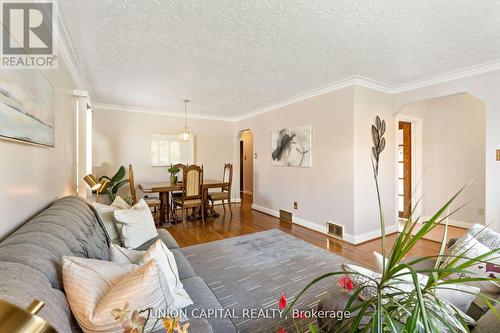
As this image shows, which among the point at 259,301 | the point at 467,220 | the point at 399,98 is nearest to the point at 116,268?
the point at 259,301

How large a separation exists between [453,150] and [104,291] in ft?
17.2

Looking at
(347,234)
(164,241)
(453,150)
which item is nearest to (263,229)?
(347,234)

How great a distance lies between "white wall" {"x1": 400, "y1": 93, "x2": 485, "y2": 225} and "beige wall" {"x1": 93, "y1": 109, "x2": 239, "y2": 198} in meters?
4.21

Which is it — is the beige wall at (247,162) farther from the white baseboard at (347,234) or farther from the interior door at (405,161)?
the interior door at (405,161)

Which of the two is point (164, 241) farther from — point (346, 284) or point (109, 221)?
point (346, 284)

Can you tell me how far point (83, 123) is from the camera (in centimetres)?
291

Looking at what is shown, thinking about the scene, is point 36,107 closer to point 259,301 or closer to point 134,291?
point 134,291

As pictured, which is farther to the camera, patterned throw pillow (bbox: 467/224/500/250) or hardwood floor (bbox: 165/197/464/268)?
hardwood floor (bbox: 165/197/464/268)

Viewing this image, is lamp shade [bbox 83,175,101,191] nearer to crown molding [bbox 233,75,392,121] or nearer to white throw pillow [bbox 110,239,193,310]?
white throw pillow [bbox 110,239,193,310]

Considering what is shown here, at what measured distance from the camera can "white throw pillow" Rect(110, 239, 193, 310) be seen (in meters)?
1.14

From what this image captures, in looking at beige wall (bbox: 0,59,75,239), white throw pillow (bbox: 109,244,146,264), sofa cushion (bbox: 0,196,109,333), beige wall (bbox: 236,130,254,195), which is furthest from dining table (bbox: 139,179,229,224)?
beige wall (bbox: 236,130,254,195)

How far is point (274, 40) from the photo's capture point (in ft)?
7.07

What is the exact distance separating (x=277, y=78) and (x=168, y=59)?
145cm

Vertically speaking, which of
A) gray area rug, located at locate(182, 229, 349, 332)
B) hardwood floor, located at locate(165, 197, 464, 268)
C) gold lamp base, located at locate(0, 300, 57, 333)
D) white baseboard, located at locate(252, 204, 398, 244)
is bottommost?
gray area rug, located at locate(182, 229, 349, 332)
